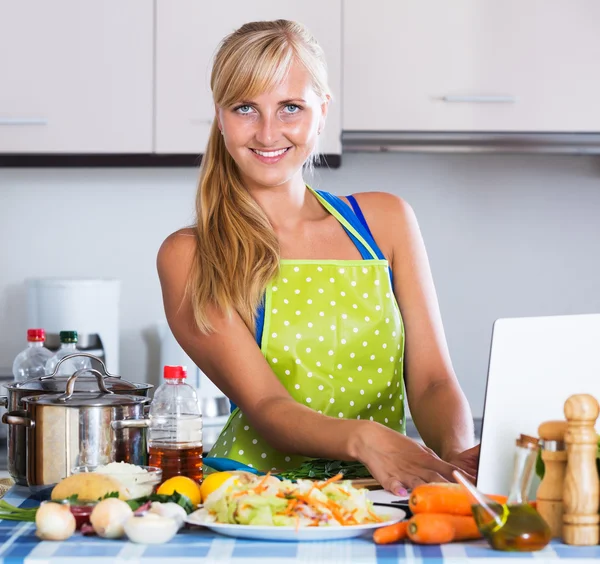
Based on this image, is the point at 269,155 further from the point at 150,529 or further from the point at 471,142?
the point at 471,142

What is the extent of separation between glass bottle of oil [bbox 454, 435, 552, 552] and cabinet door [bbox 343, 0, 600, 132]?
6.06 feet

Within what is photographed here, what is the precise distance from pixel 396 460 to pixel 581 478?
0.98 ft

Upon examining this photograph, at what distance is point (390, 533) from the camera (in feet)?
2.99

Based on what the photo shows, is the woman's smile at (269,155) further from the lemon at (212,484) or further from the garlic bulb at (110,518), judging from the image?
the garlic bulb at (110,518)

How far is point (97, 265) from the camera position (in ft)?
9.65

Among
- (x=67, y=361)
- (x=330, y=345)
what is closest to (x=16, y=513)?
(x=330, y=345)

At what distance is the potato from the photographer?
1002 millimetres

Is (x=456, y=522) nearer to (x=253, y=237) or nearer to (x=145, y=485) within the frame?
(x=145, y=485)

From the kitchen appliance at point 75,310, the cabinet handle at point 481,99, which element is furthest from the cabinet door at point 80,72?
the cabinet handle at point 481,99

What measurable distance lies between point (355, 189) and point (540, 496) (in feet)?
6.67

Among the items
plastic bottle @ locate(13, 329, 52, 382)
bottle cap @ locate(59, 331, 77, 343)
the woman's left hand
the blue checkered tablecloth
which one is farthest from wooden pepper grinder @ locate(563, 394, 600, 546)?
plastic bottle @ locate(13, 329, 52, 382)

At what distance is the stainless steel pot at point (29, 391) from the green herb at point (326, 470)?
229 millimetres

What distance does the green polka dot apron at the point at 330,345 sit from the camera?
1.55 meters

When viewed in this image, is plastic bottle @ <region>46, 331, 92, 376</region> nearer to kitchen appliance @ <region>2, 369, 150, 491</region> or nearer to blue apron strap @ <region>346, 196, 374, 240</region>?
blue apron strap @ <region>346, 196, 374, 240</region>
